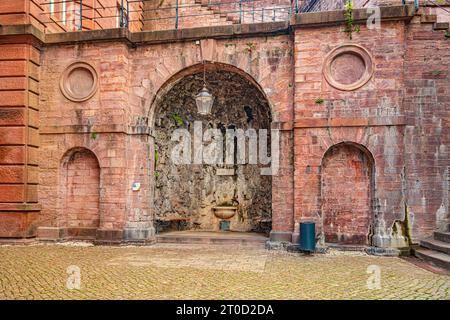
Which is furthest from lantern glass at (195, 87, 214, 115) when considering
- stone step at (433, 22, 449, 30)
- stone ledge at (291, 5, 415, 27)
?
stone step at (433, 22, 449, 30)

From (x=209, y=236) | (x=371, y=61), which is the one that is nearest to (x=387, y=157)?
(x=371, y=61)

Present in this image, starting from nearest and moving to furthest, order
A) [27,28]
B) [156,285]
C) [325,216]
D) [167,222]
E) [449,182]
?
[156,285] → [449,182] → [325,216] → [27,28] → [167,222]

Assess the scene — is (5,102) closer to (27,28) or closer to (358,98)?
(27,28)

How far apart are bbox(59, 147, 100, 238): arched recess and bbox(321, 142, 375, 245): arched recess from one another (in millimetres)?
6429

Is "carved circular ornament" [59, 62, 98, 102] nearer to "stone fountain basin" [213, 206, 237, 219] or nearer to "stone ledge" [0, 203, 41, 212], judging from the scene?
"stone ledge" [0, 203, 41, 212]

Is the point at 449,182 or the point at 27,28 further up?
the point at 27,28

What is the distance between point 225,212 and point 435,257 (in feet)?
21.9

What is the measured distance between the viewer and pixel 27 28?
35.7 ft

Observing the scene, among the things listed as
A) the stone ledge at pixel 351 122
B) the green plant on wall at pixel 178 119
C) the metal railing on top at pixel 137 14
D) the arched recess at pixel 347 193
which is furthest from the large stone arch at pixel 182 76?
the arched recess at pixel 347 193

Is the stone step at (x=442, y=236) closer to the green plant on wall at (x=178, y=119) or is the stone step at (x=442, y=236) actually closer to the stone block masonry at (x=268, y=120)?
the stone block masonry at (x=268, y=120)

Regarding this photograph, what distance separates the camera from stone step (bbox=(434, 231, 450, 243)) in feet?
28.9

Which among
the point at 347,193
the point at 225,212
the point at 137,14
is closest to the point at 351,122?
the point at 347,193

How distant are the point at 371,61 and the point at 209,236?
6514 millimetres

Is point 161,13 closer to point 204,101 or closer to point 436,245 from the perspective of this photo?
point 204,101
